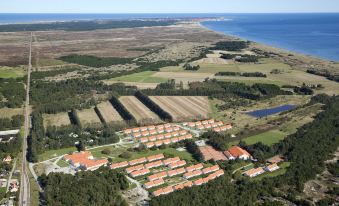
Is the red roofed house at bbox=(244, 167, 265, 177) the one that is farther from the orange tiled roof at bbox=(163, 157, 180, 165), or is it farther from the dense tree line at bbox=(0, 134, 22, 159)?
the dense tree line at bbox=(0, 134, 22, 159)

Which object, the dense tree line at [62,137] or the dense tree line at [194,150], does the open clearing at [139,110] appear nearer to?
the dense tree line at [62,137]

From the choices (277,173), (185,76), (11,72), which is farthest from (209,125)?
(11,72)

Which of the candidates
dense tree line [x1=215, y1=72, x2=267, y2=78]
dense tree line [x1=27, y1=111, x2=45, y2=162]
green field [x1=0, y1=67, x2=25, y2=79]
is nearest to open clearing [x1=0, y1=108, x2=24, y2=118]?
dense tree line [x1=27, y1=111, x2=45, y2=162]

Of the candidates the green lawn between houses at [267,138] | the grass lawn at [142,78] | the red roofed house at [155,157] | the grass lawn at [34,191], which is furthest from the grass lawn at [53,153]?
the grass lawn at [142,78]

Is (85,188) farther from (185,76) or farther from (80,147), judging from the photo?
(185,76)

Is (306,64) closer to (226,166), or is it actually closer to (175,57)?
(175,57)
